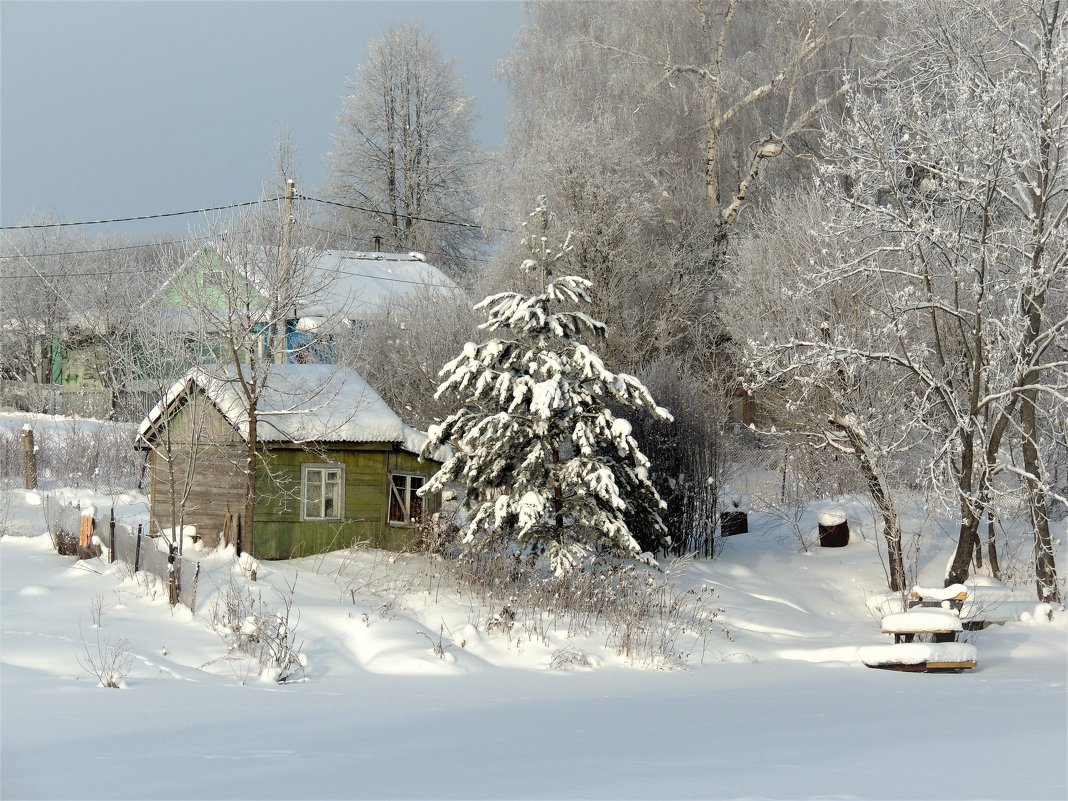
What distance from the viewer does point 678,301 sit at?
29.6 meters

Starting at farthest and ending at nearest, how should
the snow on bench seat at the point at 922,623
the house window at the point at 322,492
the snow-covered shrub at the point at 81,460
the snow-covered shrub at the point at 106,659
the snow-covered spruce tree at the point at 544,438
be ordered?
1. the snow-covered shrub at the point at 81,460
2. the house window at the point at 322,492
3. the snow-covered spruce tree at the point at 544,438
4. the snow on bench seat at the point at 922,623
5. the snow-covered shrub at the point at 106,659

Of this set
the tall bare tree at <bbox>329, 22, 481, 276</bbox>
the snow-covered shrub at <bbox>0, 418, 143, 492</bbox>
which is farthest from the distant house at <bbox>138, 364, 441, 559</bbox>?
the tall bare tree at <bbox>329, 22, 481, 276</bbox>

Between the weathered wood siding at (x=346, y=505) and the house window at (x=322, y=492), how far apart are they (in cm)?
8

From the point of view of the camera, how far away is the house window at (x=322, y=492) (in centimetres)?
1762

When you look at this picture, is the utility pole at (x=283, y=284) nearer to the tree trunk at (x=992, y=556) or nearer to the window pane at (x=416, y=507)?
the window pane at (x=416, y=507)

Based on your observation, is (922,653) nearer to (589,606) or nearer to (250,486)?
(589,606)

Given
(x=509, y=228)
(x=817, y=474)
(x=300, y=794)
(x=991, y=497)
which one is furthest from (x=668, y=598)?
(x=509, y=228)

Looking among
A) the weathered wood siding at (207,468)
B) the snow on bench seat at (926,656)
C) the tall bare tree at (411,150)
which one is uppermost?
the tall bare tree at (411,150)

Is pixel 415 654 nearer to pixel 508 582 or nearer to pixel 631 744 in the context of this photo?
pixel 508 582

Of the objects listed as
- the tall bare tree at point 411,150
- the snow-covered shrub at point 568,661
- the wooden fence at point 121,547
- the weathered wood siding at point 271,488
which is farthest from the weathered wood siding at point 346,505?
the tall bare tree at point 411,150

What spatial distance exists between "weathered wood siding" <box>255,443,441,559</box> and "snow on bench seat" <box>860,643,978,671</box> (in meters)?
7.84

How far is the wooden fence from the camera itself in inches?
548

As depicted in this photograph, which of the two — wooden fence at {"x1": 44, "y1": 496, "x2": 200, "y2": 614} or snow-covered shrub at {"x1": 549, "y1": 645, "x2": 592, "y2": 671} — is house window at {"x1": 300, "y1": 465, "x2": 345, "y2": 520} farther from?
snow-covered shrub at {"x1": 549, "y1": 645, "x2": 592, "y2": 671}

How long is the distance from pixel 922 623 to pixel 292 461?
9.99 metres
